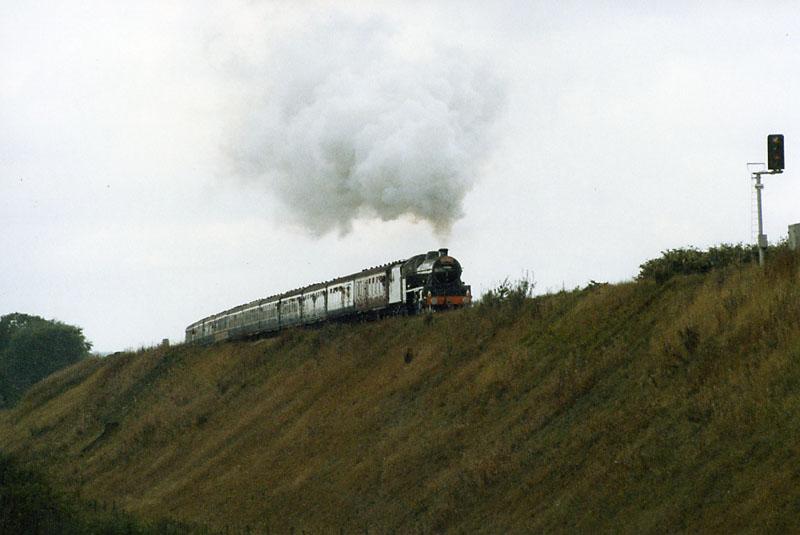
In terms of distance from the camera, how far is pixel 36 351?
14862 centimetres

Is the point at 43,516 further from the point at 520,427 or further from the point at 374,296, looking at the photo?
the point at 374,296

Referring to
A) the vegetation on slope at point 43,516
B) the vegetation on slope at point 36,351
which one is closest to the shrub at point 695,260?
the vegetation on slope at point 43,516

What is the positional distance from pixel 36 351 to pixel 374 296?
107586 mm

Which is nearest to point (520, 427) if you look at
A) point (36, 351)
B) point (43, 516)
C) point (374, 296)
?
point (43, 516)

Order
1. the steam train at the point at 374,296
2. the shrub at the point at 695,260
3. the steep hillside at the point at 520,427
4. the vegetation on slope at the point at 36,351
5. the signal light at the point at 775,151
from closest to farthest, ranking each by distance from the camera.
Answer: the steep hillside at the point at 520,427 < the signal light at the point at 775,151 < the shrub at the point at 695,260 < the steam train at the point at 374,296 < the vegetation on slope at the point at 36,351

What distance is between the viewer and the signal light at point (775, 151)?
26062mm

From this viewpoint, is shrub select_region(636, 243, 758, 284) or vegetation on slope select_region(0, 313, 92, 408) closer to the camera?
shrub select_region(636, 243, 758, 284)

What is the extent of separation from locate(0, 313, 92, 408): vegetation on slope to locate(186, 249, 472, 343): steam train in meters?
78.5

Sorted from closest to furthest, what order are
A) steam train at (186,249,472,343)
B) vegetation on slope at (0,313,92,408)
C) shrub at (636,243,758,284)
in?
shrub at (636,243,758,284)
steam train at (186,249,472,343)
vegetation on slope at (0,313,92,408)

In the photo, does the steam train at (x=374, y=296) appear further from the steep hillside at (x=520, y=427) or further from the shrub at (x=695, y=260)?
the shrub at (x=695, y=260)

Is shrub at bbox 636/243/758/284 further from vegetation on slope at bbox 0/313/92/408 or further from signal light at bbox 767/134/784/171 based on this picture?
vegetation on slope at bbox 0/313/92/408

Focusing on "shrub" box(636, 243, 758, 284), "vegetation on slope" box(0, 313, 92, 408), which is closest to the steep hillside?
"shrub" box(636, 243, 758, 284)

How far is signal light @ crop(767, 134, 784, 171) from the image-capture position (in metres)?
26.1

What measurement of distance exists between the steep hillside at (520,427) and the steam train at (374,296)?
8.12 ft
